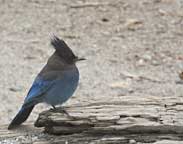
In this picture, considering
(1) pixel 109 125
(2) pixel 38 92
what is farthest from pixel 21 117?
(1) pixel 109 125

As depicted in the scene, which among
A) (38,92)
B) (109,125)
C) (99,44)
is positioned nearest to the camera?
(109,125)

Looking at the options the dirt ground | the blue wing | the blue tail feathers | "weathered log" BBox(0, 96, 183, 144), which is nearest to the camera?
"weathered log" BBox(0, 96, 183, 144)

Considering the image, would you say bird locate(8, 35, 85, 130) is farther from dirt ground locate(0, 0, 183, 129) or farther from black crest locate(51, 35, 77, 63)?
dirt ground locate(0, 0, 183, 129)

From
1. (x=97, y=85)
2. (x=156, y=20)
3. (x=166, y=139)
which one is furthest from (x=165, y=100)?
(x=156, y=20)

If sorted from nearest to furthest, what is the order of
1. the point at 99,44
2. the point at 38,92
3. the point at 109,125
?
the point at 109,125
the point at 38,92
the point at 99,44

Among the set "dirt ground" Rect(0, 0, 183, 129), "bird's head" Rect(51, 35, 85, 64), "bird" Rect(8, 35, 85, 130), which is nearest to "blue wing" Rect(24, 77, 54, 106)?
"bird" Rect(8, 35, 85, 130)

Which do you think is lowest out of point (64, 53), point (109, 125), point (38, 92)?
point (109, 125)

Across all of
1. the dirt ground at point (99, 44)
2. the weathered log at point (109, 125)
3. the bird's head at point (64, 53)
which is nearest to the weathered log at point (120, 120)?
the weathered log at point (109, 125)

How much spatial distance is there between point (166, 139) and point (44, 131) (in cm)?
77

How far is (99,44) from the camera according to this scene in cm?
893

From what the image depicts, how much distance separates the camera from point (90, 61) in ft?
27.3

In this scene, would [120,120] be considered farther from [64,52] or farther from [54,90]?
[64,52]

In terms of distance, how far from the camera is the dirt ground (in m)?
7.50

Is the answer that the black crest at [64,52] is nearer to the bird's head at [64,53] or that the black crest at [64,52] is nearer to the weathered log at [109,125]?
the bird's head at [64,53]
